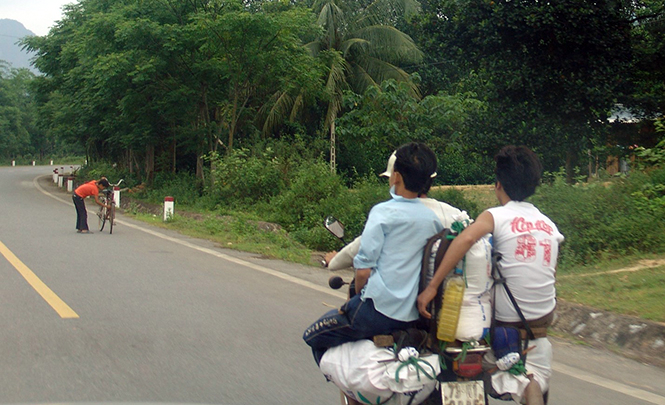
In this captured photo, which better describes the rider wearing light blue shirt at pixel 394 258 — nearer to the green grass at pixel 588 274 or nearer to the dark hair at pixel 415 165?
the dark hair at pixel 415 165

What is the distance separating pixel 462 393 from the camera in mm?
3271

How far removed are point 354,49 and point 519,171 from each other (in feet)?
87.9

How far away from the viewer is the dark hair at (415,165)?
3457mm

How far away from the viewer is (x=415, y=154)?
11.4 ft

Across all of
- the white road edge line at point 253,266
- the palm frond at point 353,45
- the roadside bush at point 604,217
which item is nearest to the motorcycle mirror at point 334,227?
the white road edge line at point 253,266

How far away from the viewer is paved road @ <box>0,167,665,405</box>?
499cm

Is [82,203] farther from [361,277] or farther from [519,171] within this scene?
[519,171]

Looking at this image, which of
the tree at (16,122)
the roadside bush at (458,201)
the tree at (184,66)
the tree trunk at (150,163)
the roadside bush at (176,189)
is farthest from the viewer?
the tree at (16,122)

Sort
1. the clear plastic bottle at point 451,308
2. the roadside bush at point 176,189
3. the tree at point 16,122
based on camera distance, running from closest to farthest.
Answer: the clear plastic bottle at point 451,308
the roadside bush at point 176,189
the tree at point 16,122

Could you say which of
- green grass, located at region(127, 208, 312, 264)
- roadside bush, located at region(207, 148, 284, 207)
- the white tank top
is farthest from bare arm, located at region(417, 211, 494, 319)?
roadside bush, located at region(207, 148, 284, 207)

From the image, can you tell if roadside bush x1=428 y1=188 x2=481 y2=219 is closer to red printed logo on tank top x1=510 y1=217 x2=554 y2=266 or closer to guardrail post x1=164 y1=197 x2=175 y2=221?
guardrail post x1=164 y1=197 x2=175 y2=221

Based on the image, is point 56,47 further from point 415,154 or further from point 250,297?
point 415,154

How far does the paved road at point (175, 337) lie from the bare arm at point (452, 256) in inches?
70.2

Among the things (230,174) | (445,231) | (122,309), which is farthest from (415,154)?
(230,174)
